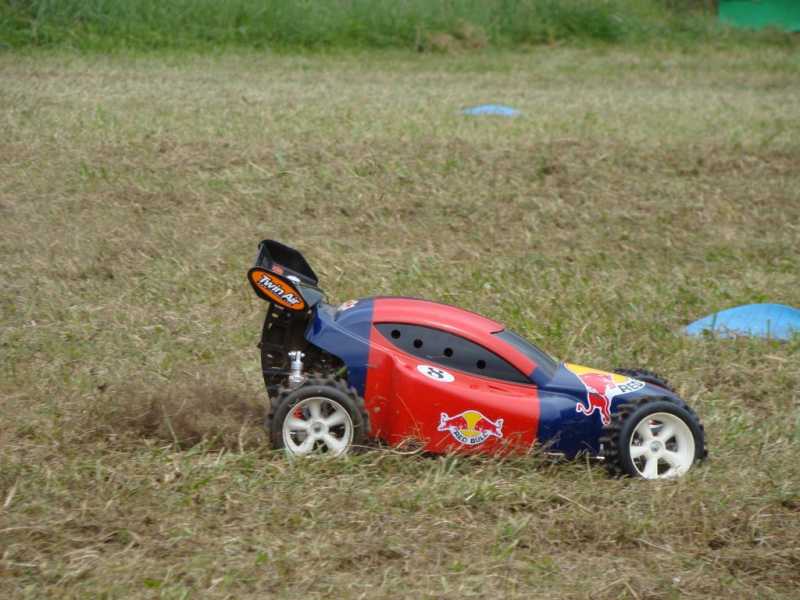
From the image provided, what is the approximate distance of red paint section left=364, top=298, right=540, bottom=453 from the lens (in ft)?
14.6

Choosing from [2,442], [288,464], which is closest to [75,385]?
[2,442]

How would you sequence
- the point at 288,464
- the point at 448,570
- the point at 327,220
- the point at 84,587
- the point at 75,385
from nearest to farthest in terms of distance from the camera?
the point at 84,587 < the point at 448,570 < the point at 288,464 < the point at 75,385 < the point at 327,220

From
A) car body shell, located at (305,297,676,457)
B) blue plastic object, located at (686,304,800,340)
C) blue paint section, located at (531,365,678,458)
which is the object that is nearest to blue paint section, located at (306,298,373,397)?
car body shell, located at (305,297,676,457)

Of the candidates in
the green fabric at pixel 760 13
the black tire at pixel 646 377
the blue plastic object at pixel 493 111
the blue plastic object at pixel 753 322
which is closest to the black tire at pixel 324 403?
the black tire at pixel 646 377

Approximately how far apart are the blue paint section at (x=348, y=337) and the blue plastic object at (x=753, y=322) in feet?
8.13

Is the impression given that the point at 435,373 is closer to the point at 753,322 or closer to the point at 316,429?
the point at 316,429

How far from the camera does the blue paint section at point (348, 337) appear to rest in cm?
449

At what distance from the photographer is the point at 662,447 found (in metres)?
4.57

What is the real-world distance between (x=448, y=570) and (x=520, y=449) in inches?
34.2

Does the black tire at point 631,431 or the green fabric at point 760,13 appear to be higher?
the green fabric at point 760,13

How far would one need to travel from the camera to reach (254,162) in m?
9.55

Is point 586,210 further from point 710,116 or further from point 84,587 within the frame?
point 84,587

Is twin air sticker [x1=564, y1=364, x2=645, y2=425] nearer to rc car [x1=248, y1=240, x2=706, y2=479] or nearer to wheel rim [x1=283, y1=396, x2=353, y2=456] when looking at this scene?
rc car [x1=248, y1=240, x2=706, y2=479]

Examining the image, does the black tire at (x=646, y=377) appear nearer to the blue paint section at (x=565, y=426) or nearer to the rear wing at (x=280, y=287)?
the blue paint section at (x=565, y=426)
